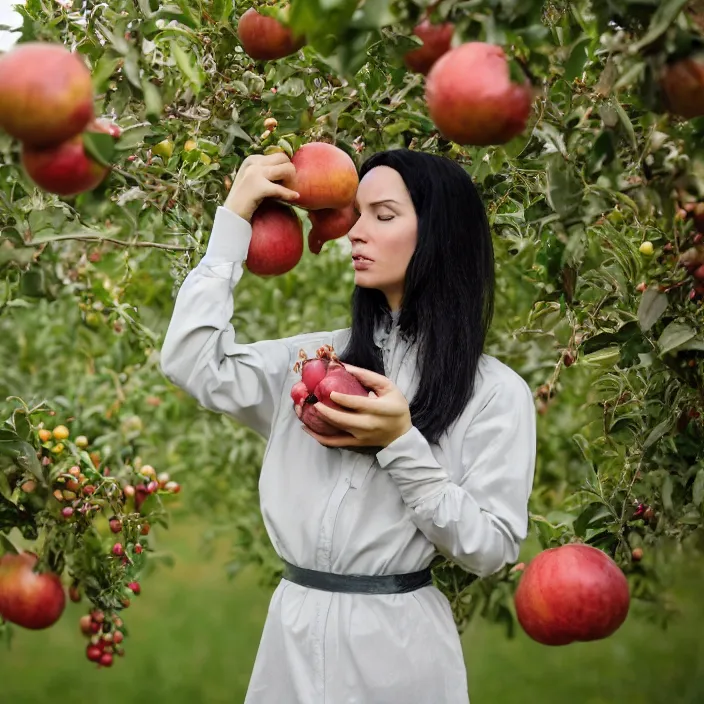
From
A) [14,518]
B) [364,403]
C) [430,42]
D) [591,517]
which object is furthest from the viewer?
[14,518]

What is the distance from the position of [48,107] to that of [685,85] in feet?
2.15

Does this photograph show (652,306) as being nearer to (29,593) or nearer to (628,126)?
(628,126)

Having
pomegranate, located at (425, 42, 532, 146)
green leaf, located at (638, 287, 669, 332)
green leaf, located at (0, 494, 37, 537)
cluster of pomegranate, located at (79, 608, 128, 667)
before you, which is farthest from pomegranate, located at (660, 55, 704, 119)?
cluster of pomegranate, located at (79, 608, 128, 667)

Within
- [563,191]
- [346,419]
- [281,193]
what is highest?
[563,191]

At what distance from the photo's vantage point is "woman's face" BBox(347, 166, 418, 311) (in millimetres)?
1590

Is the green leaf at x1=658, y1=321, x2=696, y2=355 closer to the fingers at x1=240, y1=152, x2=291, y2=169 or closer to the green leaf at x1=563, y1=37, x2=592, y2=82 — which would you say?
the green leaf at x1=563, y1=37, x2=592, y2=82

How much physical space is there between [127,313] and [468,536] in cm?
127

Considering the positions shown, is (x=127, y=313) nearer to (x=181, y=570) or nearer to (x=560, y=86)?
(x=560, y=86)

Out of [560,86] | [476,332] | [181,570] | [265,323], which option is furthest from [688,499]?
[181,570]

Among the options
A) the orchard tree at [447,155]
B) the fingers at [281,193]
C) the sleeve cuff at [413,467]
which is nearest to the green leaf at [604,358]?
the orchard tree at [447,155]

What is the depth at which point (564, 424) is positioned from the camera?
3.44 metres

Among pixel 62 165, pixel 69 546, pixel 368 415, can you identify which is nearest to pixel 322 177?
pixel 368 415

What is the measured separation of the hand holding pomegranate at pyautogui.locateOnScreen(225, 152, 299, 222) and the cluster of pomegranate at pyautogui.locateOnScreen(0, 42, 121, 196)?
15.7 inches

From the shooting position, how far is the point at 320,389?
1415 millimetres
